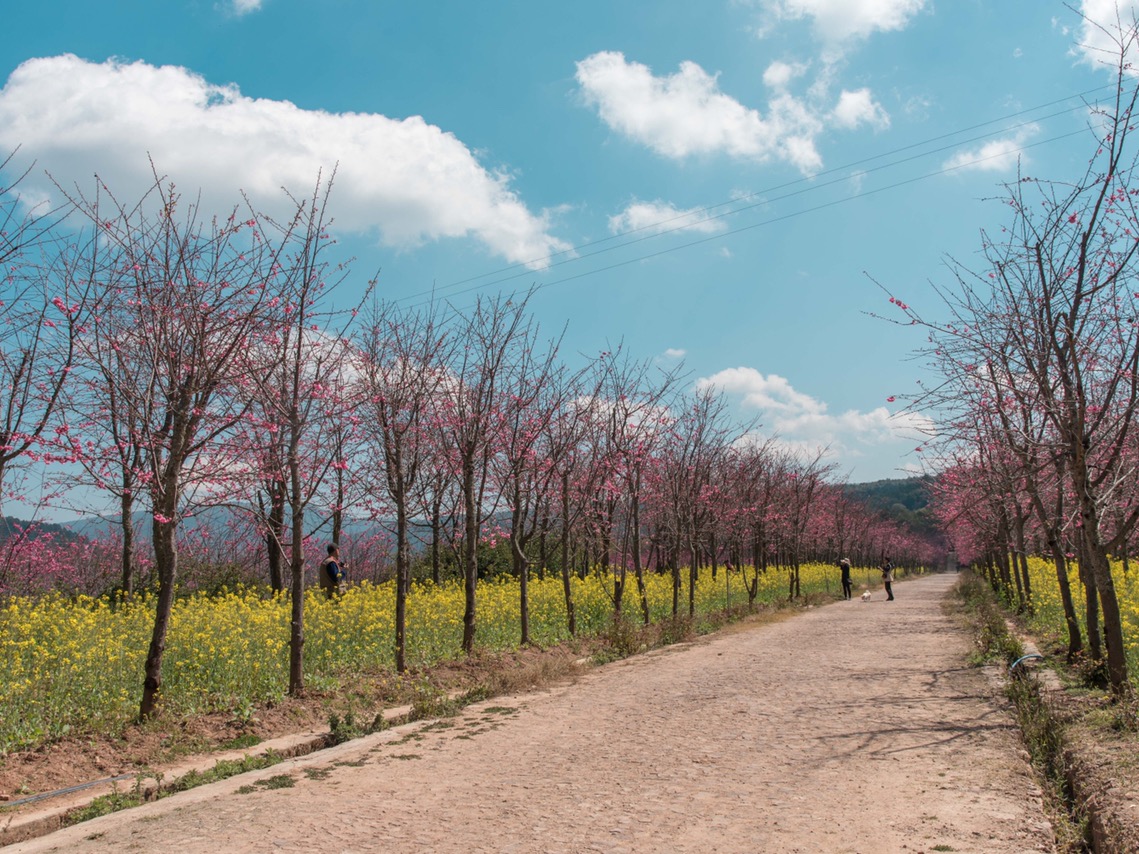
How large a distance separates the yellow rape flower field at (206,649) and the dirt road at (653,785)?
1.74m

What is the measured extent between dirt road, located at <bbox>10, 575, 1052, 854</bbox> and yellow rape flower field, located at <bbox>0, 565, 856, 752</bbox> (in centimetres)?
174

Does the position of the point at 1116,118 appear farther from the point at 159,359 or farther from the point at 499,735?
the point at 159,359

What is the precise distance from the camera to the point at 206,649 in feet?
28.5

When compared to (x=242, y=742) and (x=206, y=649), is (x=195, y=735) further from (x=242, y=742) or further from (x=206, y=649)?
(x=206, y=649)

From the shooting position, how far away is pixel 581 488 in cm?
1538

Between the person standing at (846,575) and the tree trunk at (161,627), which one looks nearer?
the tree trunk at (161,627)

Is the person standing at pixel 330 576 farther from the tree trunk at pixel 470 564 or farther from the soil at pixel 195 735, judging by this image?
the soil at pixel 195 735

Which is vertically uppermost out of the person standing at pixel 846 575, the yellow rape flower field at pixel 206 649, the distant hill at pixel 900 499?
the distant hill at pixel 900 499

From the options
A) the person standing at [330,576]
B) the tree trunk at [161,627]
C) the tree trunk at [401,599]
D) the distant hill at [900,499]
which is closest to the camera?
the tree trunk at [161,627]

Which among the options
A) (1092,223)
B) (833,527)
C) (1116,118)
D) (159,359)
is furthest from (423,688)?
(833,527)

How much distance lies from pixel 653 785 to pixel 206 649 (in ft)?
18.3

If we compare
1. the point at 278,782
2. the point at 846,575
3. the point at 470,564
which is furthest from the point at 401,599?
the point at 846,575

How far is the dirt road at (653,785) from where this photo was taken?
171 inches

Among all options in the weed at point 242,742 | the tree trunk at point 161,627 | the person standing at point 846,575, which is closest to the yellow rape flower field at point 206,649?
the tree trunk at point 161,627
